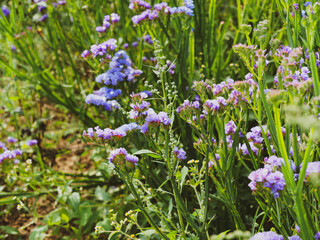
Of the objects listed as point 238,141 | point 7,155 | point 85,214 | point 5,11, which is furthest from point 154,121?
point 5,11

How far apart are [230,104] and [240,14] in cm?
119

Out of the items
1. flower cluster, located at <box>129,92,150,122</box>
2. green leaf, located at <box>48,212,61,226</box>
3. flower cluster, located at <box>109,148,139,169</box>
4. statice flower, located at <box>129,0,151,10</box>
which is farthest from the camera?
green leaf, located at <box>48,212,61,226</box>

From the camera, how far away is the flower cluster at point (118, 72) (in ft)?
5.82

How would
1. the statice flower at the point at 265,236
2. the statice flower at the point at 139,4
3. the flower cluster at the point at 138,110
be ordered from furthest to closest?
1. the statice flower at the point at 139,4
2. the flower cluster at the point at 138,110
3. the statice flower at the point at 265,236

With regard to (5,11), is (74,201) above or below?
below

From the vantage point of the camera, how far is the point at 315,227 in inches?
40.6

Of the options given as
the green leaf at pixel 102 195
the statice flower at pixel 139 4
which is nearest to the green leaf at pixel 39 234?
the green leaf at pixel 102 195

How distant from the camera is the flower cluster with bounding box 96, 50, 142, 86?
1.77 meters

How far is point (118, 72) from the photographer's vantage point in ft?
5.90

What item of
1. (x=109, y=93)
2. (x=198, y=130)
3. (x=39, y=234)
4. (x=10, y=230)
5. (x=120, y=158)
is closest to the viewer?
(x=120, y=158)

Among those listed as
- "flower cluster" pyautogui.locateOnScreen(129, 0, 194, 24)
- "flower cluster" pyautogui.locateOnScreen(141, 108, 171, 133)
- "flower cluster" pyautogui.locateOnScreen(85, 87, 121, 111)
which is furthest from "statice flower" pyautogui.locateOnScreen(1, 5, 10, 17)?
"flower cluster" pyautogui.locateOnScreen(141, 108, 171, 133)

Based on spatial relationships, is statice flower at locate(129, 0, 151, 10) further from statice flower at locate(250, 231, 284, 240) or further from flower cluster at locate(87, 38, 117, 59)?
statice flower at locate(250, 231, 284, 240)

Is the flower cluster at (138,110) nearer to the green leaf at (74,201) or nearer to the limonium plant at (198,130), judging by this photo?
the limonium plant at (198,130)

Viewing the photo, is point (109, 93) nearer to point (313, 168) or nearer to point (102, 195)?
point (102, 195)
